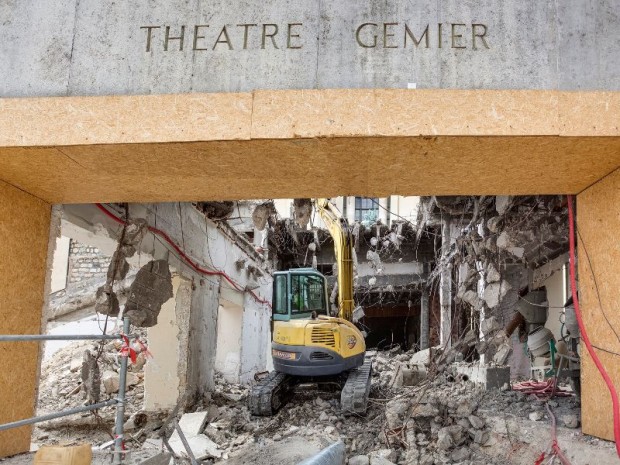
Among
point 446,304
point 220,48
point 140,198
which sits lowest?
point 446,304

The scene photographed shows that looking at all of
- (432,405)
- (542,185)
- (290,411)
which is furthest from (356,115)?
(290,411)

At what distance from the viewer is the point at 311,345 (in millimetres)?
9492

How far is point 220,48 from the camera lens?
3885 millimetres

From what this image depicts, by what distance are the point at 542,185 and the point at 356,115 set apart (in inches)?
77.7

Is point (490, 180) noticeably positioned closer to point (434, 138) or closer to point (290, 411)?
point (434, 138)

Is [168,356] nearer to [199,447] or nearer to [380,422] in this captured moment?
[199,447]

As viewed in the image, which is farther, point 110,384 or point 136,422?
point 110,384

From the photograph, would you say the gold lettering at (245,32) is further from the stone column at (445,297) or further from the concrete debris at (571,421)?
the stone column at (445,297)

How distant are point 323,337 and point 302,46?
21.4 feet

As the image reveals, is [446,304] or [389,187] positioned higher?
[389,187]

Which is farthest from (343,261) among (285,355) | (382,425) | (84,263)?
(84,263)

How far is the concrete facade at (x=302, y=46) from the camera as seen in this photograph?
3732 millimetres

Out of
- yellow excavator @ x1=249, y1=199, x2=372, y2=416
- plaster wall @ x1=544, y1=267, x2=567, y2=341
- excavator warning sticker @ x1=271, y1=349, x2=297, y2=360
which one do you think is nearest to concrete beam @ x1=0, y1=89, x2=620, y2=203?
yellow excavator @ x1=249, y1=199, x2=372, y2=416

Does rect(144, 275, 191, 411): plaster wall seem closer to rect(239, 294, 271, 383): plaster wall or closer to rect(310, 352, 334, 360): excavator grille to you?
rect(310, 352, 334, 360): excavator grille
